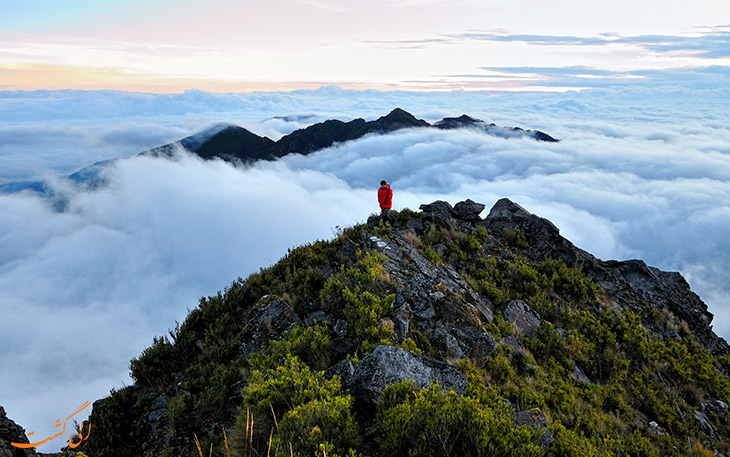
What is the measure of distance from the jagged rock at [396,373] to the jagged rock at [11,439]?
12.4 feet

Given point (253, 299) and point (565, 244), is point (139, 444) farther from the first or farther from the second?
point (565, 244)

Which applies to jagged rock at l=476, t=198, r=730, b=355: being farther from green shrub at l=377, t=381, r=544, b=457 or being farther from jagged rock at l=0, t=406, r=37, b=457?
jagged rock at l=0, t=406, r=37, b=457

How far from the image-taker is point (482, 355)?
6.93 m

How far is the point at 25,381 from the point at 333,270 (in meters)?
149

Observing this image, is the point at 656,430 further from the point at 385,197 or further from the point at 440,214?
the point at 385,197

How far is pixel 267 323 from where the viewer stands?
7238mm

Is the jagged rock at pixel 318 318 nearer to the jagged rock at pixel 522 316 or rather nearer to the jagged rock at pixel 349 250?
the jagged rock at pixel 349 250

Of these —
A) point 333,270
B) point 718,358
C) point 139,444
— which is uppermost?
point 333,270

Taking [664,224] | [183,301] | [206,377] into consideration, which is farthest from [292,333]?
[664,224]

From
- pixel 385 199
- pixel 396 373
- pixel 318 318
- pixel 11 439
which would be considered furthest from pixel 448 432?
pixel 385 199

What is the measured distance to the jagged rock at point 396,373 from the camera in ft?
14.8

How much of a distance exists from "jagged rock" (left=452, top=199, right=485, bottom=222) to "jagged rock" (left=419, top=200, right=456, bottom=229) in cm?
32

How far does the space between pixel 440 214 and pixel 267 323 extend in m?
8.45

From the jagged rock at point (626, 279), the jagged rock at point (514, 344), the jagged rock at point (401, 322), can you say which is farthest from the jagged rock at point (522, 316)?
the jagged rock at point (626, 279)
